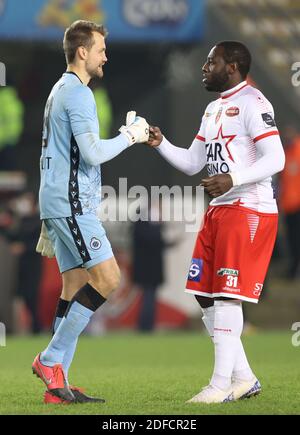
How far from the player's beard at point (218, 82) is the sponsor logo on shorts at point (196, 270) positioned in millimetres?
1200

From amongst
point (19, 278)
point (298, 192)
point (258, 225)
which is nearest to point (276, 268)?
point (298, 192)

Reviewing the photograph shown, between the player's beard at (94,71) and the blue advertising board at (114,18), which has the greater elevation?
the blue advertising board at (114,18)

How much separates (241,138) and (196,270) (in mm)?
966

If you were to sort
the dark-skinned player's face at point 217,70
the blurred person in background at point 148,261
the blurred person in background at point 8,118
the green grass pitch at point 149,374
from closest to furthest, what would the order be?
the green grass pitch at point 149,374 < the dark-skinned player's face at point 217,70 < the blurred person in background at point 148,261 < the blurred person in background at point 8,118

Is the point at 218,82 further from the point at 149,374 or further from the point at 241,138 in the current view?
the point at 149,374

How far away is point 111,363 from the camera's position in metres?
12.4

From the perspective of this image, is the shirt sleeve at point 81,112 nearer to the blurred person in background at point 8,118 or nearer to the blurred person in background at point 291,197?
the blurred person in background at point 291,197

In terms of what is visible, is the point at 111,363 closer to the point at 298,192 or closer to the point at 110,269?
the point at 110,269

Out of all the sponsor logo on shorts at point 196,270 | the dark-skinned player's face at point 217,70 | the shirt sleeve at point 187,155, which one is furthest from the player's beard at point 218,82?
the sponsor logo on shorts at point 196,270

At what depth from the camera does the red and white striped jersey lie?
7.77m

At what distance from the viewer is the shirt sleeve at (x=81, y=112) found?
7484 mm

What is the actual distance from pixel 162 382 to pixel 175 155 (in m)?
2.06

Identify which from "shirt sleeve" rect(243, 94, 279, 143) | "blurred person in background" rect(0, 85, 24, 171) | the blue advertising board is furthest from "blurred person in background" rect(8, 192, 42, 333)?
"shirt sleeve" rect(243, 94, 279, 143)

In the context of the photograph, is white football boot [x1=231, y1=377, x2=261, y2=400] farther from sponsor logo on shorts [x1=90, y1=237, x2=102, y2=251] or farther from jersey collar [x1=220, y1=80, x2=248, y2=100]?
jersey collar [x1=220, y1=80, x2=248, y2=100]
